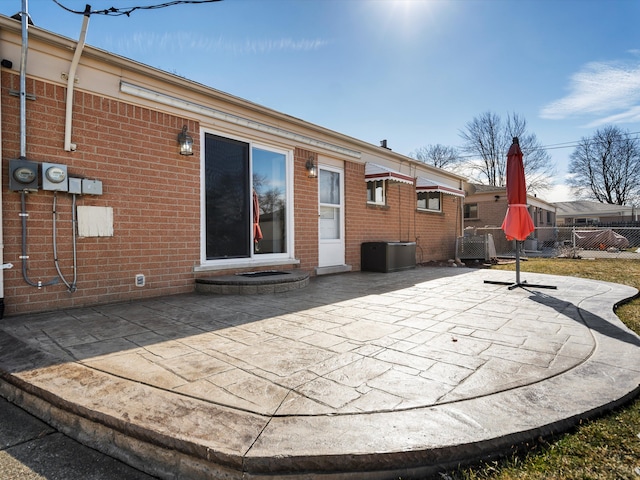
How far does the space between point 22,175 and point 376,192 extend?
282 inches

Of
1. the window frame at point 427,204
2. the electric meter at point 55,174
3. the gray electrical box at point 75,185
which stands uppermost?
the window frame at point 427,204

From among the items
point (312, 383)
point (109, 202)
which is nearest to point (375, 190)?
point (109, 202)

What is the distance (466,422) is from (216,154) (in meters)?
5.12

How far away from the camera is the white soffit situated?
4.40 metres

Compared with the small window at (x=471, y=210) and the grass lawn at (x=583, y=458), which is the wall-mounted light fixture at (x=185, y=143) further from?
the small window at (x=471, y=210)

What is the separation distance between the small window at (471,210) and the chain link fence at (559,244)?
11.4ft

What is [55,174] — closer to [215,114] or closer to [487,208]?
[215,114]

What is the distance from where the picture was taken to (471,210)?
21.1 meters

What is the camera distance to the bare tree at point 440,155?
31594mm

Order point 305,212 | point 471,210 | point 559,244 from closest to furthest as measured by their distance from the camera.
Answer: point 305,212 < point 559,244 < point 471,210

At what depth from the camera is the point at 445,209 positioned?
12.0 meters

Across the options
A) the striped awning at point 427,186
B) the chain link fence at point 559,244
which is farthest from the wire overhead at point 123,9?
the chain link fence at point 559,244

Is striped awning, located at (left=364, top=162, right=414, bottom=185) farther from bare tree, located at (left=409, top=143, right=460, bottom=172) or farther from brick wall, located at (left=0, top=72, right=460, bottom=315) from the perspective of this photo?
bare tree, located at (left=409, top=143, right=460, bottom=172)

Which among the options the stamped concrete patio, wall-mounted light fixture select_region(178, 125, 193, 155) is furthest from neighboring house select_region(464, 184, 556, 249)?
the stamped concrete patio
